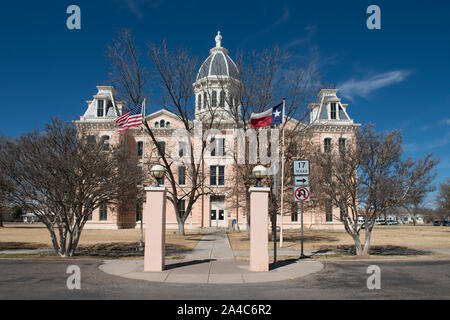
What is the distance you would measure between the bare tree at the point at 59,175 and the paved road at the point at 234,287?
9.63 ft

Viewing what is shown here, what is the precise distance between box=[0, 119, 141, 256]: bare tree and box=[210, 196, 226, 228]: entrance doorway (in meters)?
26.7

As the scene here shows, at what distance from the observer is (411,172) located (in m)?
14.6

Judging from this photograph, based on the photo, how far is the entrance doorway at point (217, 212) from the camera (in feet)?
133

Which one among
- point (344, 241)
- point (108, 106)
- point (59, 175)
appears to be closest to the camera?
point (59, 175)

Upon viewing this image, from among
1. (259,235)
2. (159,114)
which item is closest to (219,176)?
(159,114)

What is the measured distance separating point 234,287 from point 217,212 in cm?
3245

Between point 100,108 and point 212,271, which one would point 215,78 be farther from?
point 212,271

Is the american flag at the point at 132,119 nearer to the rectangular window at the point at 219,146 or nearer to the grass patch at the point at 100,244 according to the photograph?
the grass patch at the point at 100,244

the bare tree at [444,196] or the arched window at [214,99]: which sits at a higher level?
the arched window at [214,99]

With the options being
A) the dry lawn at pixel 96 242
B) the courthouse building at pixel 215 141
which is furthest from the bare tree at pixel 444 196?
the dry lawn at pixel 96 242

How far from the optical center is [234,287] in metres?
8.56

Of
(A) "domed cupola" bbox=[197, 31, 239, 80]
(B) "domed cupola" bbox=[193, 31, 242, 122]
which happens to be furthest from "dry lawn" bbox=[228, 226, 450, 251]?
(A) "domed cupola" bbox=[197, 31, 239, 80]

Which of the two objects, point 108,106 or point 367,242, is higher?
point 108,106

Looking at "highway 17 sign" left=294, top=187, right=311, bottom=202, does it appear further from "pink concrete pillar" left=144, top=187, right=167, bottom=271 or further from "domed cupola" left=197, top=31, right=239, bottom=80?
"domed cupola" left=197, top=31, right=239, bottom=80
